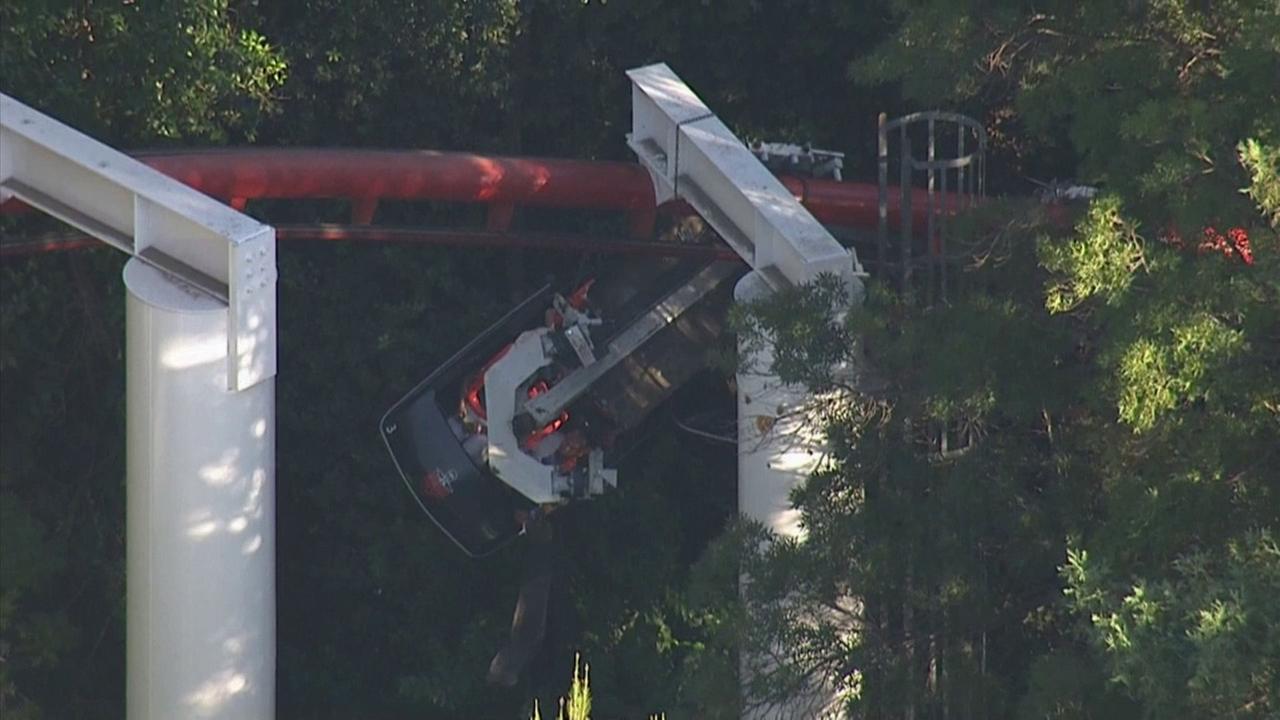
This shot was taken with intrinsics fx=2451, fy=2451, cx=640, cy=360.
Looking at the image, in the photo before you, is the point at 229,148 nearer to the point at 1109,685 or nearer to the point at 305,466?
the point at 305,466

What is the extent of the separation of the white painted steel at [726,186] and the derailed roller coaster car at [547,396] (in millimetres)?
704

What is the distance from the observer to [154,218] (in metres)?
10.3

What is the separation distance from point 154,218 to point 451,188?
1.76 metres

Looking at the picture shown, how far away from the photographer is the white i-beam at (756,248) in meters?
9.93

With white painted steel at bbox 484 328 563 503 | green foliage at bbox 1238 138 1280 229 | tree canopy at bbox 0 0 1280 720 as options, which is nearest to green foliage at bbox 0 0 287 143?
tree canopy at bbox 0 0 1280 720

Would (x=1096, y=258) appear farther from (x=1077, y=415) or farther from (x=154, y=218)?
(x=154, y=218)

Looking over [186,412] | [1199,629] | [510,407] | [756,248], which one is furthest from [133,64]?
[1199,629]

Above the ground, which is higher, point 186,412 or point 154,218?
point 154,218

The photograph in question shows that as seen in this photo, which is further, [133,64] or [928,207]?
[133,64]

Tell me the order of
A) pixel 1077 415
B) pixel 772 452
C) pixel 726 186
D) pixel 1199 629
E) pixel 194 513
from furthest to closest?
pixel 726 186 < pixel 194 513 < pixel 772 452 < pixel 1077 415 < pixel 1199 629

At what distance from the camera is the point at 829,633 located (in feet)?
31.2

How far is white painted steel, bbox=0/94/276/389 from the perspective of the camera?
10133mm

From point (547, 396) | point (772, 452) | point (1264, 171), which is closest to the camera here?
point (1264, 171)

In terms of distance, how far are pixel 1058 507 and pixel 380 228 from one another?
393 centimetres
